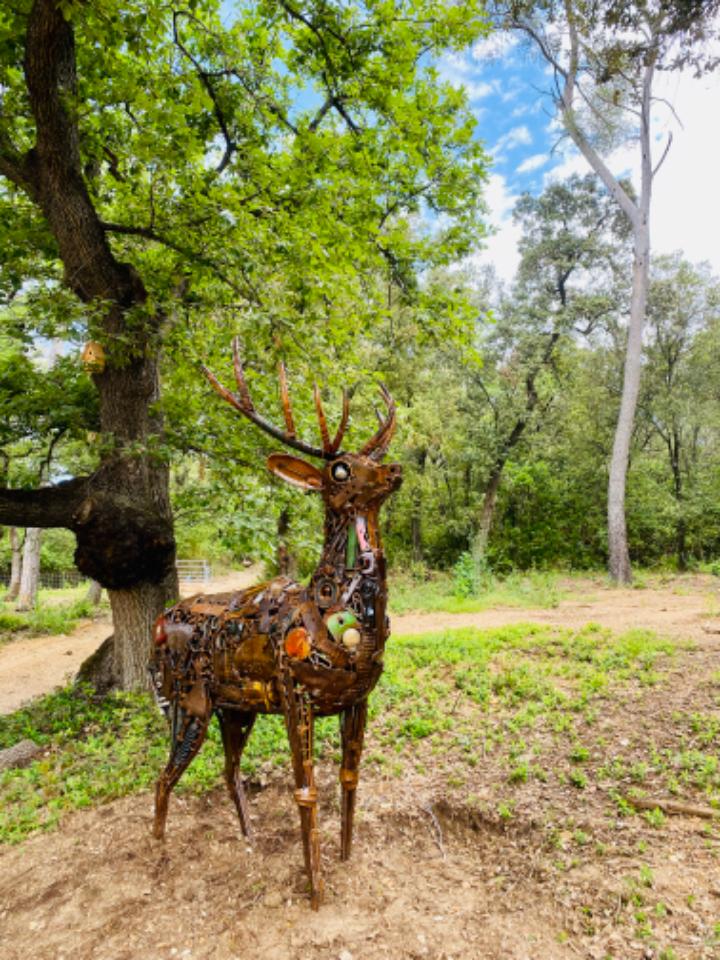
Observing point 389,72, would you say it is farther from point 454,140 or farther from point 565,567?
point 565,567

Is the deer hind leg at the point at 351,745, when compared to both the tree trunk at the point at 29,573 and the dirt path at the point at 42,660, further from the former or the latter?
the tree trunk at the point at 29,573

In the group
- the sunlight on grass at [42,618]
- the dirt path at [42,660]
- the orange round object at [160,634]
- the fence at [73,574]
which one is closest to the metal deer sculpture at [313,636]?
the orange round object at [160,634]

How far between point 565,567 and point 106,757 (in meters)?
17.2

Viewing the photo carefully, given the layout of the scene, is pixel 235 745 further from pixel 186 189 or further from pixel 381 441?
pixel 186 189

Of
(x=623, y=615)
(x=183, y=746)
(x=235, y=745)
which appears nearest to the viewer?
(x=183, y=746)

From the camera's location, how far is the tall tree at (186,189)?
5.03 meters

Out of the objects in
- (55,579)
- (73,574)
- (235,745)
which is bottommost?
(55,579)

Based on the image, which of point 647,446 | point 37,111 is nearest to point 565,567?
point 647,446

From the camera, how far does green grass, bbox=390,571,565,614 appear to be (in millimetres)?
12031

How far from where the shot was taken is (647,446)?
21.2 m

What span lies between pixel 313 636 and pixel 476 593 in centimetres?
1177

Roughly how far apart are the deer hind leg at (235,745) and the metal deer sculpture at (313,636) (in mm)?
321

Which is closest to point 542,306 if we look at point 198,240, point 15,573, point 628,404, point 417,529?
point 628,404

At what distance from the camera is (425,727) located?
5355 millimetres
